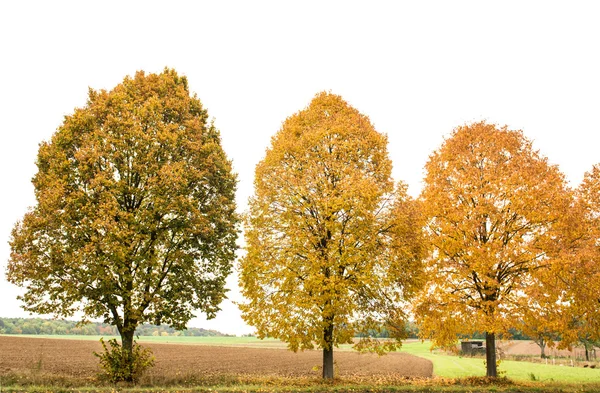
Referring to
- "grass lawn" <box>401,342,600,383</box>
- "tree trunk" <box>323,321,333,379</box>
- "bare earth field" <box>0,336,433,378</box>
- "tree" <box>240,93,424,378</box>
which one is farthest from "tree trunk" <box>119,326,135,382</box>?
"grass lawn" <box>401,342,600,383</box>

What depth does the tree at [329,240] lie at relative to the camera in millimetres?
20719

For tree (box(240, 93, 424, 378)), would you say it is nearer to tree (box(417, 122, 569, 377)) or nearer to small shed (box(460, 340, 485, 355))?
tree (box(417, 122, 569, 377))

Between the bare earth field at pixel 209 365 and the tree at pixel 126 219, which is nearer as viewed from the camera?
the tree at pixel 126 219

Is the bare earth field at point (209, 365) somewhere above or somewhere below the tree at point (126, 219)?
below

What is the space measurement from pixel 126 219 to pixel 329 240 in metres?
9.94

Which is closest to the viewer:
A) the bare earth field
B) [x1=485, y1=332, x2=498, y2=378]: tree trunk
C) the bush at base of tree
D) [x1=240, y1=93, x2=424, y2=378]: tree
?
[x1=240, y1=93, x2=424, y2=378]: tree

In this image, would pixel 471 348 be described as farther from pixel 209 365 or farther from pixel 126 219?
pixel 126 219

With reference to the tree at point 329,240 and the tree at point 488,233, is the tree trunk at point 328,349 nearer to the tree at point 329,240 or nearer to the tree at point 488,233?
the tree at point 329,240

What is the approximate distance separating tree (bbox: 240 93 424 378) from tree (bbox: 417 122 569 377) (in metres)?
2.31

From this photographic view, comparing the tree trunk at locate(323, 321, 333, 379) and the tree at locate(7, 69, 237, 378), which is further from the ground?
the tree at locate(7, 69, 237, 378)

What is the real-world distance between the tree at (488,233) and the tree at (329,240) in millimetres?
2310

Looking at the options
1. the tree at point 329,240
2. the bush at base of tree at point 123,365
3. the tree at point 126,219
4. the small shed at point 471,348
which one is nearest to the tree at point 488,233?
the tree at point 329,240

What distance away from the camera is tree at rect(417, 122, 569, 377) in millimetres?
23172

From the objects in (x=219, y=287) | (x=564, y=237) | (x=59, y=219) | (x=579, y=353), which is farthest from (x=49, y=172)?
(x=579, y=353)
